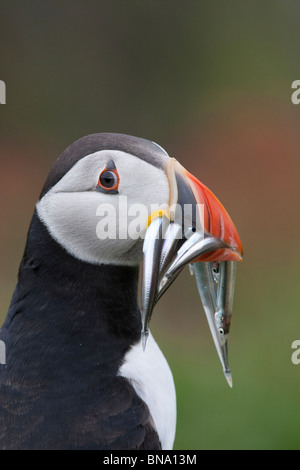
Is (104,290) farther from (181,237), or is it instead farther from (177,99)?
(177,99)

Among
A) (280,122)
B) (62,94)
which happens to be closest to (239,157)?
(280,122)

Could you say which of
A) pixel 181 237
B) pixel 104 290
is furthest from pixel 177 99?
pixel 181 237

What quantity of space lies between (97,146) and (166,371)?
0.75m

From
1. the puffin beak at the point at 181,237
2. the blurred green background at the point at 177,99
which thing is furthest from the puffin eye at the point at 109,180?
the blurred green background at the point at 177,99

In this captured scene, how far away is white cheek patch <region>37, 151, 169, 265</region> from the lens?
2096 mm

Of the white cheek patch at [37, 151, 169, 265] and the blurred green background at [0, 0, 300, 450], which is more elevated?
the blurred green background at [0, 0, 300, 450]

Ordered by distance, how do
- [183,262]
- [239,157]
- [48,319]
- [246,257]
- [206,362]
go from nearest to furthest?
[183,262] < [48,319] < [206,362] < [246,257] < [239,157]

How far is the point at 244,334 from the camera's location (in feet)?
18.4

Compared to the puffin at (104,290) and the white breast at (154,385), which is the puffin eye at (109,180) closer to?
the puffin at (104,290)

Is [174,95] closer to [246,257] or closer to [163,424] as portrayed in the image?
[246,257]

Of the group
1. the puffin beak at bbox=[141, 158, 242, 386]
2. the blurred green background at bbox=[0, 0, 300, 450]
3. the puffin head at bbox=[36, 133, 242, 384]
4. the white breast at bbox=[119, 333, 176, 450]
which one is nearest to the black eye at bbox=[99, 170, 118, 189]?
the puffin head at bbox=[36, 133, 242, 384]

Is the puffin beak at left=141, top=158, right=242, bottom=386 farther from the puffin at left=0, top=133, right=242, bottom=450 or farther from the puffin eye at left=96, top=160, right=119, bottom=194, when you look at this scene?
Answer: the puffin eye at left=96, top=160, right=119, bottom=194

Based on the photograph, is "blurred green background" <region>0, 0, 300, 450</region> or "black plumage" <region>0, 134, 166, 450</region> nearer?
"black plumage" <region>0, 134, 166, 450</region>

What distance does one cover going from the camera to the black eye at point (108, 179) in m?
2.10
